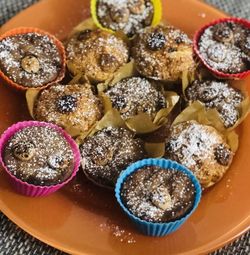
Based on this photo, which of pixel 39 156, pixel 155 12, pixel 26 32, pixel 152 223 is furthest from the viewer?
pixel 155 12

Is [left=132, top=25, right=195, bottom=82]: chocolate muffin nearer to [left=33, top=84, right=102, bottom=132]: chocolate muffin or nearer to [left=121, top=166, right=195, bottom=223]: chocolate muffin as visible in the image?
[left=33, top=84, right=102, bottom=132]: chocolate muffin

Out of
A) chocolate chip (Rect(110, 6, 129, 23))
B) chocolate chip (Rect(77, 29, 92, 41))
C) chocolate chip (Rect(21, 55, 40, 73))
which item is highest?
chocolate chip (Rect(110, 6, 129, 23))

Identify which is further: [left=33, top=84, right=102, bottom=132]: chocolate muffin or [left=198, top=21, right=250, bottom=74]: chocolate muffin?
[left=198, top=21, right=250, bottom=74]: chocolate muffin

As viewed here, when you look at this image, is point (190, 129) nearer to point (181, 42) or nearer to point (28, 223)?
point (181, 42)

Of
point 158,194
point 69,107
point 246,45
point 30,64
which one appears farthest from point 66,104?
point 246,45

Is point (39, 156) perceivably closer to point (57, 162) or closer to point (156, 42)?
point (57, 162)

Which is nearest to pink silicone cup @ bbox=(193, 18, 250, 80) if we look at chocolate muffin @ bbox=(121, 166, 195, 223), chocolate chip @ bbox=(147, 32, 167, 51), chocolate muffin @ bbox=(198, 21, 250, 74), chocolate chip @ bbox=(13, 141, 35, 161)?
chocolate muffin @ bbox=(198, 21, 250, 74)

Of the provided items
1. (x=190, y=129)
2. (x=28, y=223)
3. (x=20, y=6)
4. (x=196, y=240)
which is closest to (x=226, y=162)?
(x=190, y=129)

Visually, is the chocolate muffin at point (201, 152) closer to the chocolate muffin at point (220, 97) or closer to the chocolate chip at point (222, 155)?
the chocolate chip at point (222, 155)
